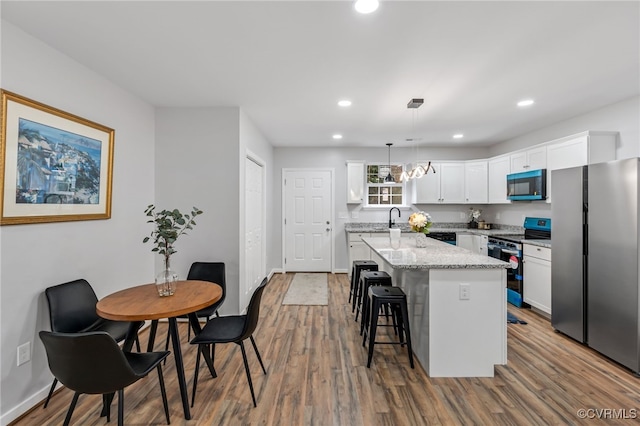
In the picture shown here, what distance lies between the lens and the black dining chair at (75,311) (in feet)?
6.96

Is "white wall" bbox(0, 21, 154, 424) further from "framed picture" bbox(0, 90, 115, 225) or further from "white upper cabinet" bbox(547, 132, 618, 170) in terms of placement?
"white upper cabinet" bbox(547, 132, 618, 170)

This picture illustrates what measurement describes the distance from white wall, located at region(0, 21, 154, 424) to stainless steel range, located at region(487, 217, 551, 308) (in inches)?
178

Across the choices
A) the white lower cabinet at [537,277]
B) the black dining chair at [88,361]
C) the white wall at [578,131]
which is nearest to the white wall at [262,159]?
the black dining chair at [88,361]

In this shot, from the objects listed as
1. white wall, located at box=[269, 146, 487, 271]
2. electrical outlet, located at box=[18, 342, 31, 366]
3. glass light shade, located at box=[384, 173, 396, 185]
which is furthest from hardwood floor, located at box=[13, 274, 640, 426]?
glass light shade, located at box=[384, 173, 396, 185]

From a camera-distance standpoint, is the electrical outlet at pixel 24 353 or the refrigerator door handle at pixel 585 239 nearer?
the electrical outlet at pixel 24 353

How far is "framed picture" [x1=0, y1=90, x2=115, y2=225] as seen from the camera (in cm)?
195

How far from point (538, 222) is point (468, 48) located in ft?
10.7

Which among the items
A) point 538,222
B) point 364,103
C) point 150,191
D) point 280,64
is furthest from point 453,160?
point 150,191

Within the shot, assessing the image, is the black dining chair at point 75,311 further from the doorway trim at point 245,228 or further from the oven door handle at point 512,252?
the oven door handle at point 512,252

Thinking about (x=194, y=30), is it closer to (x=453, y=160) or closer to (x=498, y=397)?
(x=498, y=397)

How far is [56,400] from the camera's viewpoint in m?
2.20

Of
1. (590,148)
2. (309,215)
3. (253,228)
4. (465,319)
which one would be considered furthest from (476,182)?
(253,228)

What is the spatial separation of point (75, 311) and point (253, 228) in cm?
241

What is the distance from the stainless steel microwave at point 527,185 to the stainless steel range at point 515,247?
0.40 meters
